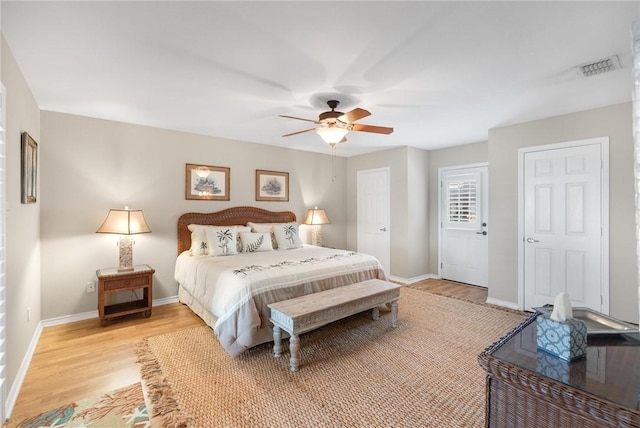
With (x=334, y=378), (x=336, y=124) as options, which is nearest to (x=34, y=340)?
(x=334, y=378)

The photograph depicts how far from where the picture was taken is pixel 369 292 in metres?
3.07

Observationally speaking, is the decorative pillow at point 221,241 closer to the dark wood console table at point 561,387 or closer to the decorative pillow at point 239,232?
Answer: the decorative pillow at point 239,232

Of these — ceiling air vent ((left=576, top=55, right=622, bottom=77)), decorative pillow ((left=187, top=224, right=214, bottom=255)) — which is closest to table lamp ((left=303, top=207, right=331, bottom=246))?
decorative pillow ((left=187, top=224, right=214, bottom=255))

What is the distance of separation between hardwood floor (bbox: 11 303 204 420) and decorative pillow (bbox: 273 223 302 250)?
5.06 ft

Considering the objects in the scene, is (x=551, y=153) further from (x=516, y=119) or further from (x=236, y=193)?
(x=236, y=193)

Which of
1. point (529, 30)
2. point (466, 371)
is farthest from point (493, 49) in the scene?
point (466, 371)

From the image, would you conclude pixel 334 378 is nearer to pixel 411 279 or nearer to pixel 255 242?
pixel 255 242

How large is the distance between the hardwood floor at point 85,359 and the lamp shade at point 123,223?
1.06 meters

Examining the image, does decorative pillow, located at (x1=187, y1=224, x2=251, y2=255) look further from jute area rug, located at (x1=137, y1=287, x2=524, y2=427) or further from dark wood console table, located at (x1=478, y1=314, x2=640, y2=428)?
dark wood console table, located at (x1=478, y1=314, x2=640, y2=428)

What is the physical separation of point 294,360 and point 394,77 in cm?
250

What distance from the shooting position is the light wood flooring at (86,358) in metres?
2.14

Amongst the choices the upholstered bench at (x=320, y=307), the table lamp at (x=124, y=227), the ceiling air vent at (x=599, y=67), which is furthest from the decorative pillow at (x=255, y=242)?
the ceiling air vent at (x=599, y=67)

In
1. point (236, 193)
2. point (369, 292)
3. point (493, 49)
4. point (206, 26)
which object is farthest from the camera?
point (236, 193)

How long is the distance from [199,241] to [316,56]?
286cm
